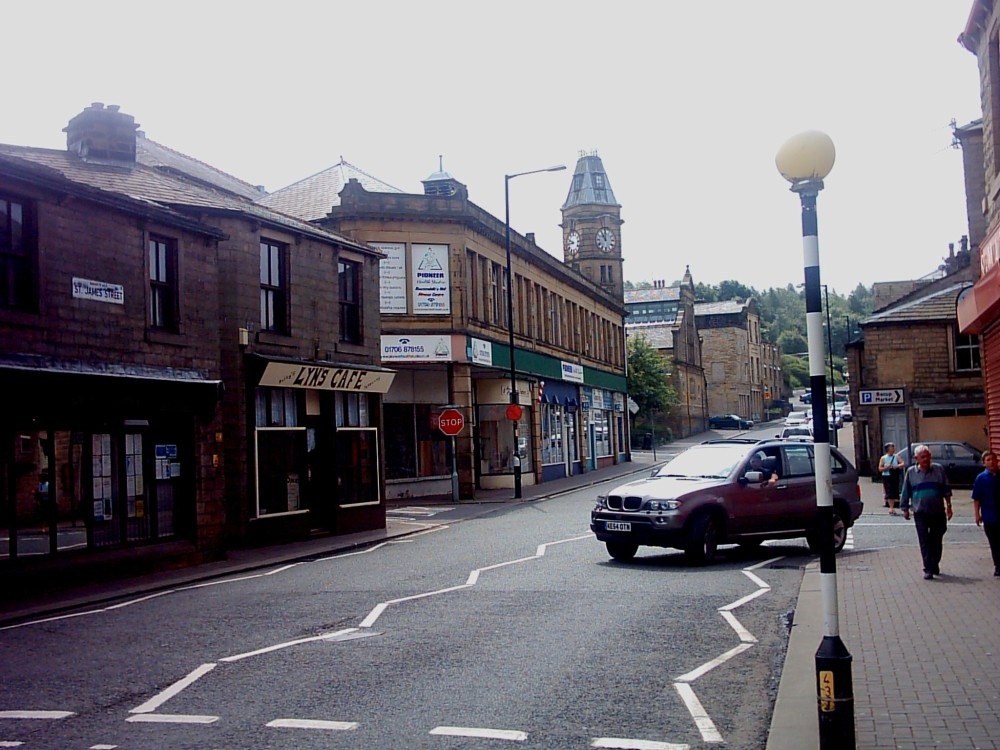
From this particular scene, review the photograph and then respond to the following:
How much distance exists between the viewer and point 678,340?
88.8m

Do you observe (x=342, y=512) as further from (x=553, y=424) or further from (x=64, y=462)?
(x=553, y=424)

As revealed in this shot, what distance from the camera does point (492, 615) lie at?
11.3 meters

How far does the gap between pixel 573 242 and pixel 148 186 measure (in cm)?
5297

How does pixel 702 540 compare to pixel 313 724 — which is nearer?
pixel 313 724

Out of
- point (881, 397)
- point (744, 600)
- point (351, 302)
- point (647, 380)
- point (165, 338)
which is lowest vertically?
point (744, 600)

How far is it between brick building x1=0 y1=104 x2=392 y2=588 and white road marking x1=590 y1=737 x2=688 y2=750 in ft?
35.4

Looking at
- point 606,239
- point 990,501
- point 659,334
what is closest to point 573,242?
point 606,239

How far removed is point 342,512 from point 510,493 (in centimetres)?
1310

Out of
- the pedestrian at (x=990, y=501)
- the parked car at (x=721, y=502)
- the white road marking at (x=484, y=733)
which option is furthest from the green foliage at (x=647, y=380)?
the white road marking at (x=484, y=733)

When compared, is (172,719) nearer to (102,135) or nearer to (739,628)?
(739,628)

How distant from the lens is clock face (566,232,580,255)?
7112cm

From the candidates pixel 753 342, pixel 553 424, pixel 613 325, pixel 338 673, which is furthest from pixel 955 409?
pixel 753 342

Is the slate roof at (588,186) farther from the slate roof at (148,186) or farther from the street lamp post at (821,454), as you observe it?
the street lamp post at (821,454)

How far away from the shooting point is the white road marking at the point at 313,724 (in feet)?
22.8
